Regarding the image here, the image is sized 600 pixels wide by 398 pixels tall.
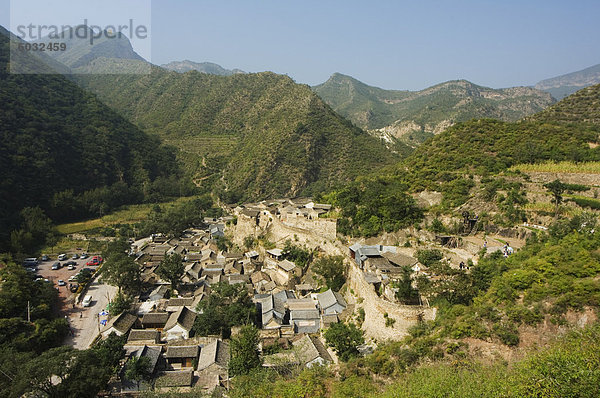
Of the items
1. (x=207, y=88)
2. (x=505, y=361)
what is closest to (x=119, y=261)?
(x=505, y=361)

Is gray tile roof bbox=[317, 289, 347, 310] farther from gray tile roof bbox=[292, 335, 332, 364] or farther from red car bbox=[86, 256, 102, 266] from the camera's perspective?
red car bbox=[86, 256, 102, 266]

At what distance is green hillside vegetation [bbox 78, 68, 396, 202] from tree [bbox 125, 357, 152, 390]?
55165 millimetres

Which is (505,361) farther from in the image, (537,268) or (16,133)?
(16,133)

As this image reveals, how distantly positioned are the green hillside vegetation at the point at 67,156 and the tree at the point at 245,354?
42221 mm

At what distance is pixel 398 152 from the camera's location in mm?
93188

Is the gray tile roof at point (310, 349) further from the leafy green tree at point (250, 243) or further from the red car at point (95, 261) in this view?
the red car at point (95, 261)

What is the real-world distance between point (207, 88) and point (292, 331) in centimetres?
12275

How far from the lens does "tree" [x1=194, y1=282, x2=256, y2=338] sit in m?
25.2

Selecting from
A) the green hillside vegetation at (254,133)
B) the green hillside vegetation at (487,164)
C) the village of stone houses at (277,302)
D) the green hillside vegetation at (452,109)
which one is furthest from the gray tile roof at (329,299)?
the green hillside vegetation at (452,109)

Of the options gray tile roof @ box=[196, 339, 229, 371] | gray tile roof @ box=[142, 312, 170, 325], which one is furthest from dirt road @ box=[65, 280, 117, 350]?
gray tile roof @ box=[196, 339, 229, 371]

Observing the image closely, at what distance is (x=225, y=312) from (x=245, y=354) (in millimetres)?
5821

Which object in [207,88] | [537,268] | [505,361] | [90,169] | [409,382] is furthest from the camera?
[207,88]

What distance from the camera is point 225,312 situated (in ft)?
84.3

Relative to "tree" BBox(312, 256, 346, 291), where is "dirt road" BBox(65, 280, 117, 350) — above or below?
below
